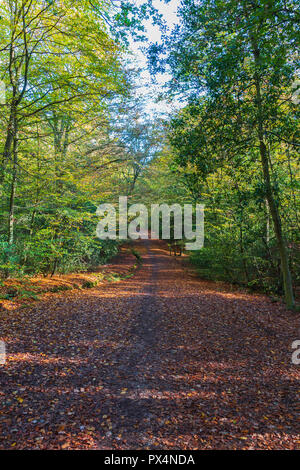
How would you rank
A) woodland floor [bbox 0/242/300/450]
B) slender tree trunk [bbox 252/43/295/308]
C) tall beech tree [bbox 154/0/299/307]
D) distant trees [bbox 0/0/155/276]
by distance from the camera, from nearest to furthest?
woodland floor [bbox 0/242/300/450] < tall beech tree [bbox 154/0/299/307] < slender tree trunk [bbox 252/43/295/308] < distant trees [bbox 0/0/155/276]

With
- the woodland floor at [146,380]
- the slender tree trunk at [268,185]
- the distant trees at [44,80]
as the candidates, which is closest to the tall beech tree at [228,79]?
the slender tree trunk at [268,185]

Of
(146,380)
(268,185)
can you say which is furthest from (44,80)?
(146,380)

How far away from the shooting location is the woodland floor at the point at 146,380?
2.68 metres

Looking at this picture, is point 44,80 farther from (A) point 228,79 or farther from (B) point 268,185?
(B) point 268,185

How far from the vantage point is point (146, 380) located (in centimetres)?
379

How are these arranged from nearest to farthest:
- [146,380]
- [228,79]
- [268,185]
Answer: [146,380], [228,79], [268,185]

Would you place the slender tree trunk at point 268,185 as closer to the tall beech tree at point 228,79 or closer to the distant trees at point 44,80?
the tall beech tree at point 228,79

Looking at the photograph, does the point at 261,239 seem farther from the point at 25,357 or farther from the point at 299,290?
the point at 25,357

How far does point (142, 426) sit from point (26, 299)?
18.0 feet

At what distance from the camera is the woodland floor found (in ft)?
8.80

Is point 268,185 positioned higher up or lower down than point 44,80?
lower down

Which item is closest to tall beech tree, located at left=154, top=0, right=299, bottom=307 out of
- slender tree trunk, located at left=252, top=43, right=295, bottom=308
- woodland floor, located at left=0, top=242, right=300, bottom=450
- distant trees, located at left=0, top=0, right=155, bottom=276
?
slender tree trunk, located at left=252, top=43, right=295, bottom=308

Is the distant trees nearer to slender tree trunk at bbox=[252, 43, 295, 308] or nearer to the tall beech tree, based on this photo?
the tall beech tree

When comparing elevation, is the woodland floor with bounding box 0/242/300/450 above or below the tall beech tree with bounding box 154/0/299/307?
below
